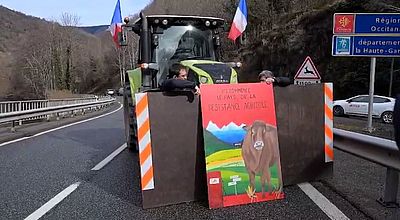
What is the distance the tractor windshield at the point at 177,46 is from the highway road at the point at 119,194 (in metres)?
2.14

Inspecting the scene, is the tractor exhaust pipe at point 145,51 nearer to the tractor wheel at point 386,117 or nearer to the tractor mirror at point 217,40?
the tractor mirror at point 217,40

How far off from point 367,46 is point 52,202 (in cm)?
1171

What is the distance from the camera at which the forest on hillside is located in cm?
3064

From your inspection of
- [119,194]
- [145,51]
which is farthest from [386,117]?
[119,194]

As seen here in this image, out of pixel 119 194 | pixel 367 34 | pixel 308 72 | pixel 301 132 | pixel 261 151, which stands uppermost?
pixel 367 34

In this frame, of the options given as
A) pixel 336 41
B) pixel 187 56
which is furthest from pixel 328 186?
pixel 336 41

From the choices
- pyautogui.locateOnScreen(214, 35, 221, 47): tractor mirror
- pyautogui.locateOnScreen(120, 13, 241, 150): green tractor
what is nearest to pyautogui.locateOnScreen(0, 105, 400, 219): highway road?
pyautogui.locateOnScreen(120, 13, 241, 150): green tractor

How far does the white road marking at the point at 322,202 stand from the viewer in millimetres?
4721

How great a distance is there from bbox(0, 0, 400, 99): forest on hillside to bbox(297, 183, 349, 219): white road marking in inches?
205

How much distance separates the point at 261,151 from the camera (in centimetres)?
551

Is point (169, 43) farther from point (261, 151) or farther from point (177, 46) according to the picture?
point (261, 151)

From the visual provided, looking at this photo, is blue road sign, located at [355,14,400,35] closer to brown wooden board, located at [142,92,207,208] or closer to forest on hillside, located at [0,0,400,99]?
forest on hillside, located at [0,0,400,99]

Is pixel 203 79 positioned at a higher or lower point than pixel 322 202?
higher

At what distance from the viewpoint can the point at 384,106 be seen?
21422 millimetres
